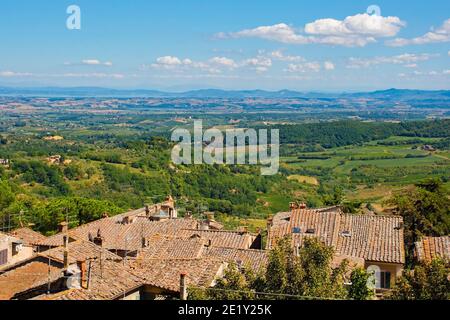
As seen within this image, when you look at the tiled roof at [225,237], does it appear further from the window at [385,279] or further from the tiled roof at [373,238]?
the window at [385,279]

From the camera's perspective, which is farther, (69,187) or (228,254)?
(69,187)

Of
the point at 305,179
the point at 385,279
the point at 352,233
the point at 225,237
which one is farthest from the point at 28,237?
the point at 305,179

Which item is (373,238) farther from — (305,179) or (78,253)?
(305,179)

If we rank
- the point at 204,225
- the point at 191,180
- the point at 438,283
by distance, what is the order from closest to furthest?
the point at 438,283 → the point at 204,225 → the point at 191,180

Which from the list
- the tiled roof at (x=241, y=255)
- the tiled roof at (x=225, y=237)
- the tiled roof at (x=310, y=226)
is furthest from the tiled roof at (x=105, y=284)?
the tiled roof at (x=225, y=237)
